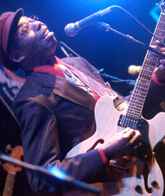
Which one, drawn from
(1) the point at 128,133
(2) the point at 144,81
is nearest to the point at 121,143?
(1) the point at 128,133

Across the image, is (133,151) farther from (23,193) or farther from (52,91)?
(23,193)

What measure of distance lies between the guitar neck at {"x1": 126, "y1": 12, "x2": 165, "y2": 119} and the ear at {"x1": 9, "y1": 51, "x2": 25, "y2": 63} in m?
0.83

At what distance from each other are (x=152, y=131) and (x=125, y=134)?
152mm

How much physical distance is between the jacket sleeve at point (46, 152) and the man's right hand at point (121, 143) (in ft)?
0.23

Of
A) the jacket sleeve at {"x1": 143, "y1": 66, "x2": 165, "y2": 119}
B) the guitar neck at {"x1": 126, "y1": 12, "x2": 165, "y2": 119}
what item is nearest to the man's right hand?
the guitar neck at {"x1": 126, "y1": 12, "x2": 165, "y2": 119}

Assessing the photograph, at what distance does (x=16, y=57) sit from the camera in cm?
312

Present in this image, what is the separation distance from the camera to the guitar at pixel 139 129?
2598 mm

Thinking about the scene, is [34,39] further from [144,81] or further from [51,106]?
[144,81]

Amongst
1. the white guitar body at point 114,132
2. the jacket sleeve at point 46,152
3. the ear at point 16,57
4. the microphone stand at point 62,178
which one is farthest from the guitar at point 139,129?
the microphone stand at point 62,178

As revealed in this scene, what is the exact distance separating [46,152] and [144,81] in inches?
26.9

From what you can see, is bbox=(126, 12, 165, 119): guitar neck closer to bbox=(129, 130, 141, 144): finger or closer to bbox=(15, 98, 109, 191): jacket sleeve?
bbox=(129, 130, 141, 144): finger

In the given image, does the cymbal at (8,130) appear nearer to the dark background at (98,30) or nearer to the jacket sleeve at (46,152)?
the jacket sleeve at (46,152)

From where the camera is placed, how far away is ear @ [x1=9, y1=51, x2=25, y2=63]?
3107 mm

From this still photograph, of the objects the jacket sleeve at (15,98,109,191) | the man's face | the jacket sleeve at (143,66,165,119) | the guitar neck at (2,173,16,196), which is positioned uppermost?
the man's face
